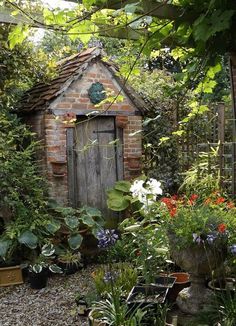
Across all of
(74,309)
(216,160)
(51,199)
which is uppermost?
(216,160)

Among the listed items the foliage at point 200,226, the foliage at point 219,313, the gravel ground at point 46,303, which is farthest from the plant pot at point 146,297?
the gravel ground at point 46,303

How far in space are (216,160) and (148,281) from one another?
3176 mm

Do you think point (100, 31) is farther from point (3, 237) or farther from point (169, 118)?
point (169, 118)

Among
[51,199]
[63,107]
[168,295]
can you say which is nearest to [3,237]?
[51,199]

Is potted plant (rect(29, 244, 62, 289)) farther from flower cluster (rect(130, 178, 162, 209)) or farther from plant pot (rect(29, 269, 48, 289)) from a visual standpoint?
flower cluster (rect(130, 178, 162, 209))

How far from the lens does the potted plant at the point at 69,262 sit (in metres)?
5.54

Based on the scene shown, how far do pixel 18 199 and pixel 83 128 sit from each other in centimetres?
173

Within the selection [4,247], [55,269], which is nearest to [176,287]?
[55,269]

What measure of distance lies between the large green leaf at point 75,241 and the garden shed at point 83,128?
79 cm

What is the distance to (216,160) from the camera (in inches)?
251

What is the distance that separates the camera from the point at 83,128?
6.49m

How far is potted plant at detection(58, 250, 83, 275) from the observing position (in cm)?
554

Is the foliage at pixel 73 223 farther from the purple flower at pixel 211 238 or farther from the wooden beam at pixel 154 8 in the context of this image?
the wooden beam at pixel 154 8

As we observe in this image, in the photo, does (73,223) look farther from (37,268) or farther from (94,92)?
(94,92)
